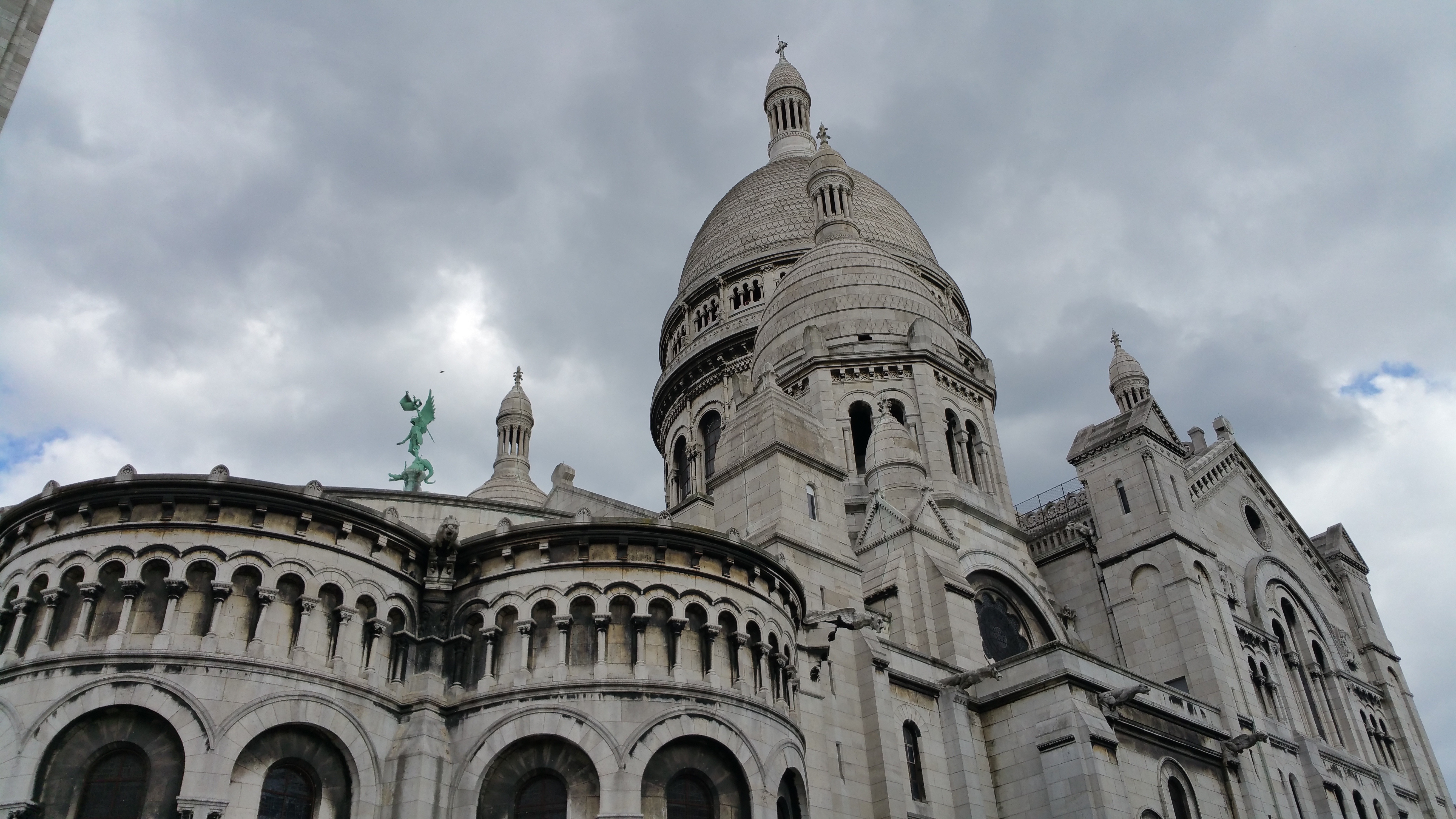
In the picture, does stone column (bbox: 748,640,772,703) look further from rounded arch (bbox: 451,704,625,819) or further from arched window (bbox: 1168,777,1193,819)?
arched window (bbox: 1168,777,1193,819)

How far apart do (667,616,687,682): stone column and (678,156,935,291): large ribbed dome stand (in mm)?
33707

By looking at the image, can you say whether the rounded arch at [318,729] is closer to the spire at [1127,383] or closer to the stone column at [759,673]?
the stone column at [759,673]

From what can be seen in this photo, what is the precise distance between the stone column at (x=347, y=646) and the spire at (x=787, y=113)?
50781mm

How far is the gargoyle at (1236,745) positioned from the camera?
1300 inches

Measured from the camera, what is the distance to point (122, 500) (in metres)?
20.9

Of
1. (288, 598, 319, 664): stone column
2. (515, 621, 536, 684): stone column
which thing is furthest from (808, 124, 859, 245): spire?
(288, 598, 319, 664): stone column

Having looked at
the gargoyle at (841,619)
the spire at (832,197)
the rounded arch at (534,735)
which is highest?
the spire at (832,197)

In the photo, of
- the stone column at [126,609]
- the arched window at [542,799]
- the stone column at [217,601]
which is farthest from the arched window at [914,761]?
the stone column at [126,609]

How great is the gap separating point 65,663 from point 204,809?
350 centimetres

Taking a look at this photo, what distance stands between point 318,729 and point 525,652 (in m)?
3.88

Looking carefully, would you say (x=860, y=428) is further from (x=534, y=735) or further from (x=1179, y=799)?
(x=534, y=735)

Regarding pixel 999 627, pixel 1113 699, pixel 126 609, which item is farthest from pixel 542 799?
pixel 999 627

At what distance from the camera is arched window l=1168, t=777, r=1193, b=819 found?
30.4 m

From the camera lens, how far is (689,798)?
21.5 meters
